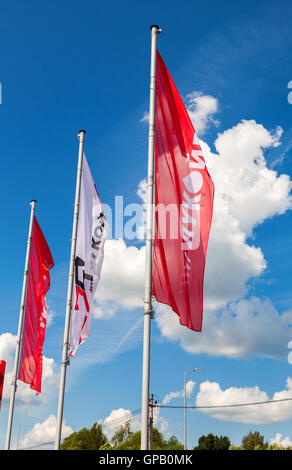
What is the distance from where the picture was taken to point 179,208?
12.1 meters

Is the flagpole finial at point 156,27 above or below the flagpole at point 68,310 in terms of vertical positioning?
above

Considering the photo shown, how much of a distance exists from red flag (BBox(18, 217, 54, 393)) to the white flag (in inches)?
180

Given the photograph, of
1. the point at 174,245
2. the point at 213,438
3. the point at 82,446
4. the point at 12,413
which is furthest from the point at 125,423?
the point at 174,245

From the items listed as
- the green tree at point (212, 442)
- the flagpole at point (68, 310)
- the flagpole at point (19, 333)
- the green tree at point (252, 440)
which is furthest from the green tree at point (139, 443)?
the flagpole at point (68, 310)

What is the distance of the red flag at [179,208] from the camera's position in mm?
11516

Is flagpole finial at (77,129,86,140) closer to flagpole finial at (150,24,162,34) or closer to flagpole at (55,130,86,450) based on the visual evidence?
flagpole at (55,130,86,450)

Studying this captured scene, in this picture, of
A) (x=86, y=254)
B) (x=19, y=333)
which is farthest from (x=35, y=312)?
(x=86, y=254)

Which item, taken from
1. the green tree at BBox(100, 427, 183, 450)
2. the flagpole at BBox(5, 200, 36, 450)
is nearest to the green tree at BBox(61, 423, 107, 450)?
the green tree at BBox(100, 427, 183, 450)

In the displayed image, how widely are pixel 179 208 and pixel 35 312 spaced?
12.2 metres

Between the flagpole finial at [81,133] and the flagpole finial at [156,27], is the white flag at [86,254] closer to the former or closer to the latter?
the flagpole finial at [81,133]

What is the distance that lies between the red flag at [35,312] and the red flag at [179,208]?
11584 millimetres

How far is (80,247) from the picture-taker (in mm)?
18469

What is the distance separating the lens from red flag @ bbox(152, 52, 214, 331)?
11.5 metres

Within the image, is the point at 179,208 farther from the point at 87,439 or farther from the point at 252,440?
the point at 252,440
